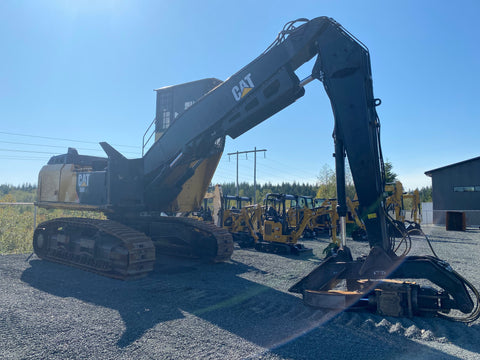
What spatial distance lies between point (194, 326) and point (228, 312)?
0.71 metres

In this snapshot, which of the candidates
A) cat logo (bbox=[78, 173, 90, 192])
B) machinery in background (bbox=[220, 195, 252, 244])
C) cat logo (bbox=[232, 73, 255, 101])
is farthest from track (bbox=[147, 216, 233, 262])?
machinery in background (bbox=[220, 195, 252, 244])

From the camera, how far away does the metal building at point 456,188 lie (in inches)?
1196

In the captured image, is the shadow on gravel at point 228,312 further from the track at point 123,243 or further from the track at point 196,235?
the track at point 196,235

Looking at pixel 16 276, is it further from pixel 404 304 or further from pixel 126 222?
pixel 404 304

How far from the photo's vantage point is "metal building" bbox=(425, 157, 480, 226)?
30375 millimetres

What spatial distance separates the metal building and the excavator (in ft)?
92.2

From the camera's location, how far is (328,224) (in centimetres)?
1900

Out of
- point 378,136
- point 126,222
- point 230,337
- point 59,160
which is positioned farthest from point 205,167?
point 230,337

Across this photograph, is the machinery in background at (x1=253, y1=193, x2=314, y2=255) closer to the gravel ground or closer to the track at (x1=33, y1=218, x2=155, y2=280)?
the gravel ground

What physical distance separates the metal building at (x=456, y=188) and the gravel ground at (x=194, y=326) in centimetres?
2924

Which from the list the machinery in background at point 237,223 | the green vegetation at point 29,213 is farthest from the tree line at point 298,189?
the machinery in background at point 237,223

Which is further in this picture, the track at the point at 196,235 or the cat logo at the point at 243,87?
the track at the point at 196,235

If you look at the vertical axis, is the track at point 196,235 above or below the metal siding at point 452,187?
below

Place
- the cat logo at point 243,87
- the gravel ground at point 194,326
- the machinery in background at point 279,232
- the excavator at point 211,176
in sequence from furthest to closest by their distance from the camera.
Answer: the machinery in background at point 279,232 → the cat logo at point 243,87 → the excavator at point 211,176 → the gravel ground at point 194,326
